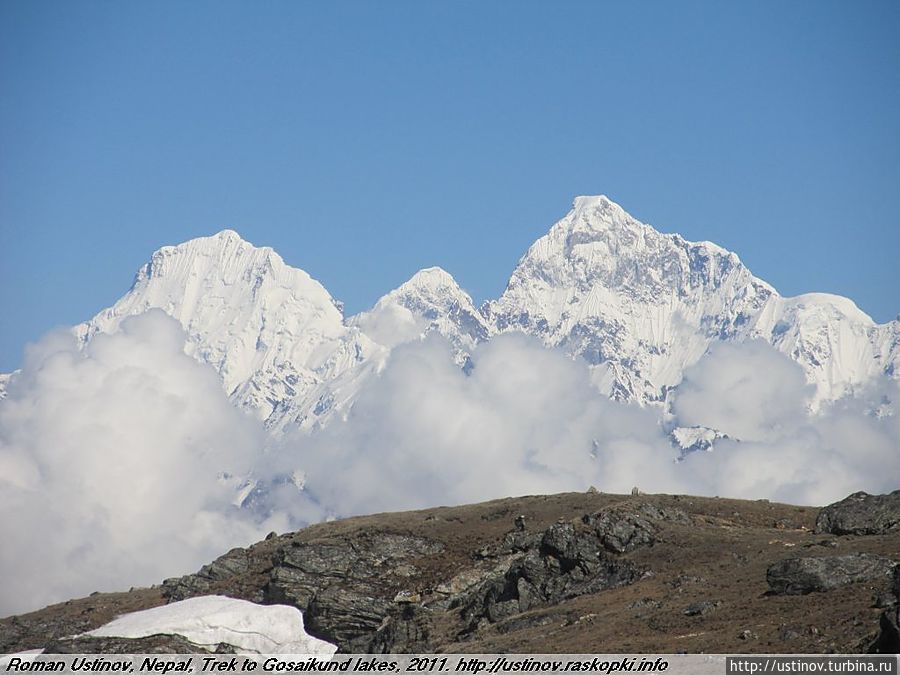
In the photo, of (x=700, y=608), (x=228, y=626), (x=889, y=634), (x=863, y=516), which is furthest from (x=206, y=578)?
(x=889, y=634)

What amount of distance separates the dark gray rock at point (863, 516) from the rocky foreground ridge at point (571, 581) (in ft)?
0.43

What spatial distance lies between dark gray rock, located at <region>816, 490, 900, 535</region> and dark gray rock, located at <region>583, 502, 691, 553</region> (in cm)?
1112

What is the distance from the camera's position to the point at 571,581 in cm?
8412

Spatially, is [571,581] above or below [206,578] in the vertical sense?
below

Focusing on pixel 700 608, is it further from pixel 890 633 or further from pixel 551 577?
pixel 890 633

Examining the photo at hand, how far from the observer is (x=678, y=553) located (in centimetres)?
8381

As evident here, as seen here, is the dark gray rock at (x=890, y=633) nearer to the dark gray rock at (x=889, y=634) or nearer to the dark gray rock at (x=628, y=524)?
the dark gray rock at (x=889, y=634)

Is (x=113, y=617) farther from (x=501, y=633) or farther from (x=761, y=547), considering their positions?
(x=761, y=547)

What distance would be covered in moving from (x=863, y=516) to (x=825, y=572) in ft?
57.9

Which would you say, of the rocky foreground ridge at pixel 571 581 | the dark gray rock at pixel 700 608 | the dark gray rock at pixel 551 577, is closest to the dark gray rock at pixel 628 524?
the rocky foreground ridge at pixel 571 581

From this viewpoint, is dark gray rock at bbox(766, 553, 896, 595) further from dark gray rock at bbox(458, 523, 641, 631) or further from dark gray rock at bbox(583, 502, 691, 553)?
dark gray rock at bbox(583, 502, 691, 553)

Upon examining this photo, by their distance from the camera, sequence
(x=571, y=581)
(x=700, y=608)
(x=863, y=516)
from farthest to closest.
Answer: (x=571, y=581)
(x=863, y=516)
(x=700, y=608)

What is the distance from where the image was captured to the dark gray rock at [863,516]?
265 ft

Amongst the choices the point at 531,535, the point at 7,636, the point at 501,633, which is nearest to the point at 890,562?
the point at 501,633
